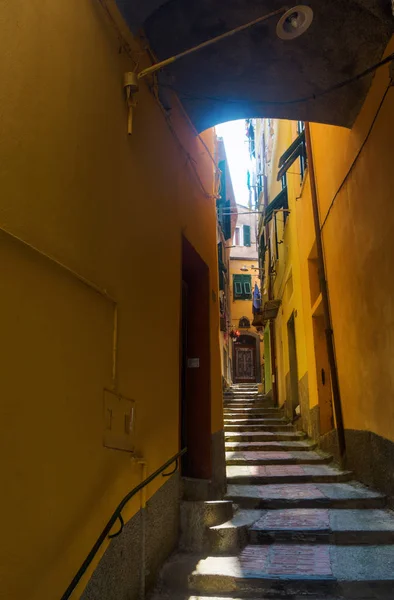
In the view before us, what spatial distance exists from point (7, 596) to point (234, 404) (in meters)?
11.4

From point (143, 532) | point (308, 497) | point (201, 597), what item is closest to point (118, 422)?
point (143, 532)

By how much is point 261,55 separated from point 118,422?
372 centimetres

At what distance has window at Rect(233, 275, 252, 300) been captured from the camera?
28703mm

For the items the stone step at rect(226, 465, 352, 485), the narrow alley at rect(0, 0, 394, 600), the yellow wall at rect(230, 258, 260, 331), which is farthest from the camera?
the yellow wall at rect(230, 258, 260, 331)

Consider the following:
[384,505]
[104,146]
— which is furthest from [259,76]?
[384,505]

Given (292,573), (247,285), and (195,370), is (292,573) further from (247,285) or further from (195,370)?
(247,285)

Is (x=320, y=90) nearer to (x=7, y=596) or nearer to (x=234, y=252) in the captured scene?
(x=7, y=596)

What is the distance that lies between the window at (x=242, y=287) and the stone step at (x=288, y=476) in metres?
22.7

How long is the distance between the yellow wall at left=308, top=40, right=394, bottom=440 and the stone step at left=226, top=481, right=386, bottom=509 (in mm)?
641

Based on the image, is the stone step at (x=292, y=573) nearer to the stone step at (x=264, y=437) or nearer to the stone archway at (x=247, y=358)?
the stone step at (x=264, y=437)

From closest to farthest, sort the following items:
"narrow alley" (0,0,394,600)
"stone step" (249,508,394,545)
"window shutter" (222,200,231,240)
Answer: "narrow alley" (0,0,394,600) < "stone step" (249,508,394,545) < "window shutter" (222,200,231,240)

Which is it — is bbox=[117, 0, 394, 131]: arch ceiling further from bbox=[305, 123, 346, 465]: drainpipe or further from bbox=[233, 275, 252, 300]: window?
bbox=[233, 275, 252, 300]: window

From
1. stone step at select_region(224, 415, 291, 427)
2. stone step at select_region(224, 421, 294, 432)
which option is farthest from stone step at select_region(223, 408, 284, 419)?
stone step at select_region(224, 421, 294, 432)

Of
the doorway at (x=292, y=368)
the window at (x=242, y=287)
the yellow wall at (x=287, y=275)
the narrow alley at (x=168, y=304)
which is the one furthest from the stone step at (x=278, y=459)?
the window at (x=242, y=287)
